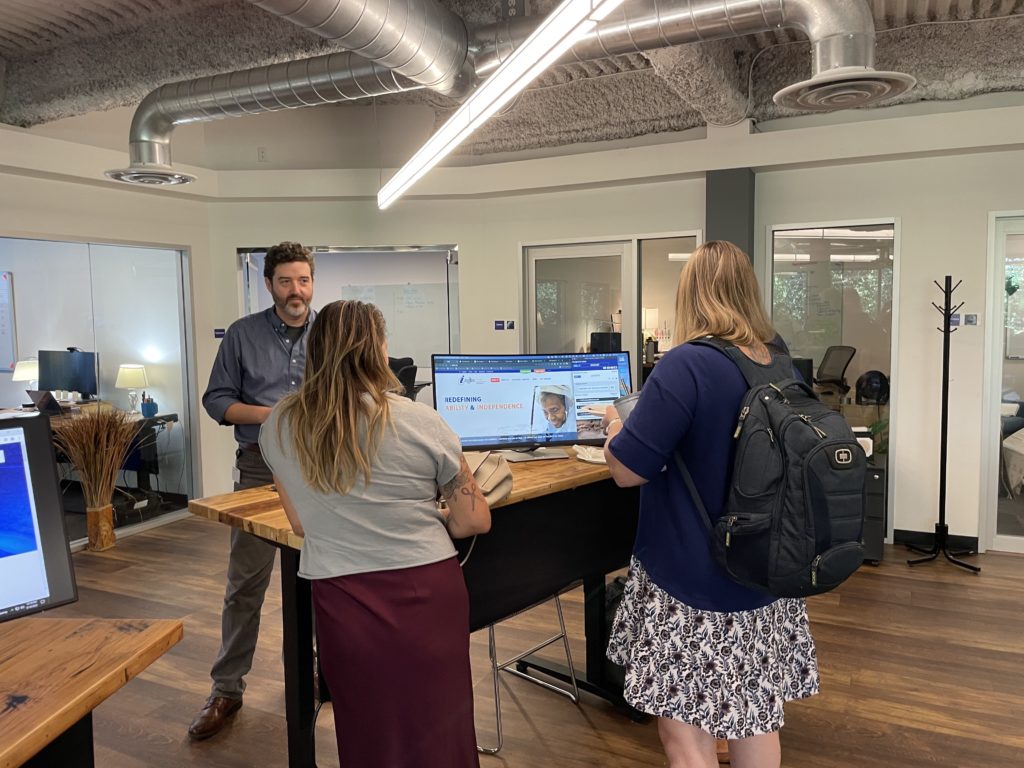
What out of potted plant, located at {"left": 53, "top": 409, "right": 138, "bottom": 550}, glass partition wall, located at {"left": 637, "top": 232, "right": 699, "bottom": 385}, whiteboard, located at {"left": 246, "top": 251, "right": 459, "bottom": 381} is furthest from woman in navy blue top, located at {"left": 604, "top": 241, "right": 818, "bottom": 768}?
whiteboard, located at {"left": 246, "top": 251, "right": 459, "bottom": 381}

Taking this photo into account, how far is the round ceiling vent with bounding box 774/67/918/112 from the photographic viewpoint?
2.96 meters

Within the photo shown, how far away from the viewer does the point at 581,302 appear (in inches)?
245

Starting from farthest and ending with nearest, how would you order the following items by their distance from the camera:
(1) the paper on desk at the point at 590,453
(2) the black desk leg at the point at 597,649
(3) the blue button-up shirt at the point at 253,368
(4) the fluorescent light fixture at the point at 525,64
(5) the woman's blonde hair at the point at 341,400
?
1. (2) the black desk leg at the point at 597,649
2. (3) the blue button-up shirt at the point at 253,368
3. (1) the paper on desk at the point at 590,453
4. (4) the fluorescent light fixture at the point at 525,64
5. (5) the woman's blonde hair at the point at 341,400

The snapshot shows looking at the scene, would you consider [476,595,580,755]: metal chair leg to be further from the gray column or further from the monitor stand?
the gray column

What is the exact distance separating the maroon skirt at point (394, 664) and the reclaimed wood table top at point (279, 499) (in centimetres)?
23

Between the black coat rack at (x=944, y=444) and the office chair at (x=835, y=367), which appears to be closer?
the black coat rack at (x=944, y=444)

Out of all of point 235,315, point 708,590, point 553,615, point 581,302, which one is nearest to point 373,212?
point 235,315

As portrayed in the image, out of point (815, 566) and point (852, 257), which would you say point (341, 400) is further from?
point (852, 257)

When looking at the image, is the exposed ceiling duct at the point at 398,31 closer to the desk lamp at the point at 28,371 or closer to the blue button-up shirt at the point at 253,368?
the blue button-up shirt at the point at 253,368

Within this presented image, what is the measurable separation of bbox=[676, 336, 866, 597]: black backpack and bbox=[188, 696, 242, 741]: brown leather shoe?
2.15 metres

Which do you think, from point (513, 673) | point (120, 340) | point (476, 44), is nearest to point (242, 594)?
point (513, 673)

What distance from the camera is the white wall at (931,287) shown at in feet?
16.0

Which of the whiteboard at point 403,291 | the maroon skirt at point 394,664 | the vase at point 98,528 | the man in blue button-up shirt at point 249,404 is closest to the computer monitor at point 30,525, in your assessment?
the maroon skirt at point 394,664

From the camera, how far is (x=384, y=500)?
5.50 ft
